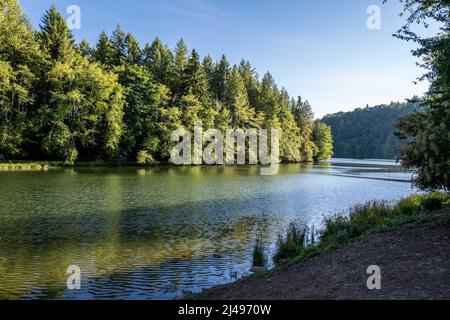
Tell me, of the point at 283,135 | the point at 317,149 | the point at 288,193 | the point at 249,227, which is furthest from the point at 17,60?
the point at 317,149

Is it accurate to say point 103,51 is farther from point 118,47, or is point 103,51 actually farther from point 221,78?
point 221,78

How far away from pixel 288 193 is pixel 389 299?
26.8 metres

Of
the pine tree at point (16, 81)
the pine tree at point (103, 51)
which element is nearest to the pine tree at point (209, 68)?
the pine tree at point (103, 51)

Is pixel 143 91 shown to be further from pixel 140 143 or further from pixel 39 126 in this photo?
pixel 39 126

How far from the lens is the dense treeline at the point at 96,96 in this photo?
58969 mm

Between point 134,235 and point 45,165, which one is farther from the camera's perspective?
point 45,165

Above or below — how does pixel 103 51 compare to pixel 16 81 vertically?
above

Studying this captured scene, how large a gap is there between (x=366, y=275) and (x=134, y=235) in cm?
1063

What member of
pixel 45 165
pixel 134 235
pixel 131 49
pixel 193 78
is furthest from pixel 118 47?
pixel 134 235

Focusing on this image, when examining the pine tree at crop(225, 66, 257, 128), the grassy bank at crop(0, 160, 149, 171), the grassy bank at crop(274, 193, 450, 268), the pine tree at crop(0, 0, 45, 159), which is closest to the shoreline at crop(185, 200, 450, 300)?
the grassy bank at crop(274, 193, 450, 268)

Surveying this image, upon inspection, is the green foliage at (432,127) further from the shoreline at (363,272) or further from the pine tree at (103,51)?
the pine tree at (103,51)

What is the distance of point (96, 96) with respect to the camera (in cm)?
6331

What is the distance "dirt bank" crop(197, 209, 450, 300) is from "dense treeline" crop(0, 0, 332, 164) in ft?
181

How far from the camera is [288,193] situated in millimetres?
33500
